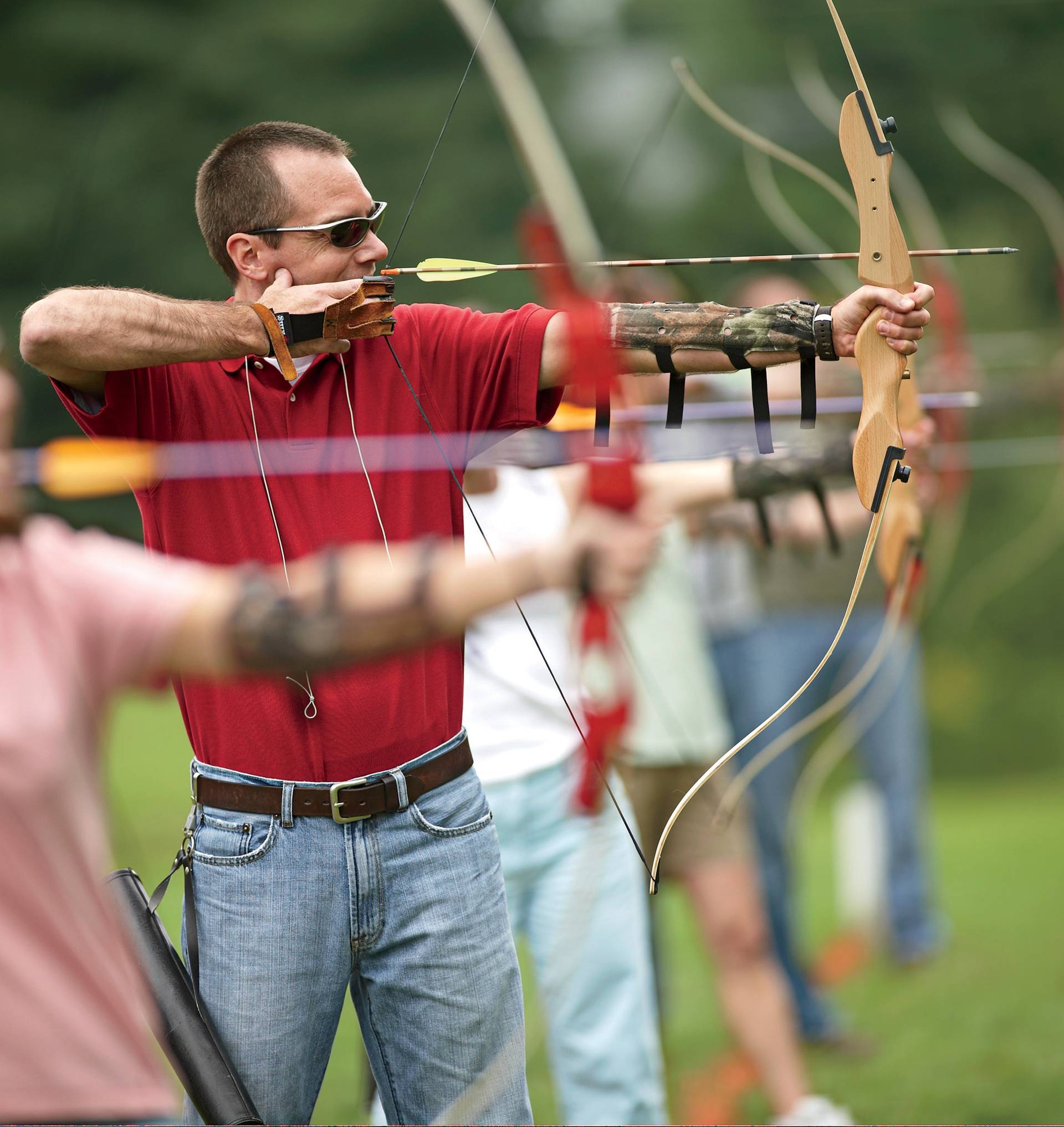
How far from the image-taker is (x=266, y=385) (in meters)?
1.59

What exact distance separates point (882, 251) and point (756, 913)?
4.56ft

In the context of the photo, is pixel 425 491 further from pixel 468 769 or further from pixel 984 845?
pixel 984 845

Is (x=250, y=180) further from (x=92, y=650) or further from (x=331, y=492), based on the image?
(x=92, y=650)

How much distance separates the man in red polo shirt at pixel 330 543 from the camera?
1506 mm

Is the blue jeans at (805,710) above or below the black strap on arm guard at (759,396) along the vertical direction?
below

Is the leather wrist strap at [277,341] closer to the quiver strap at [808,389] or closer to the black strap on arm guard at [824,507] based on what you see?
the quiver strap at [808,389]

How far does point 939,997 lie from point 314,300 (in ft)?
8.96

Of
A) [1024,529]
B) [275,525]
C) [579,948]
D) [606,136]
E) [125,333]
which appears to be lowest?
[1024,529]

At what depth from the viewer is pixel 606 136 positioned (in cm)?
828

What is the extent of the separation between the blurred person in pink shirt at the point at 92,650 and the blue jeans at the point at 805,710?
2343 millimetres

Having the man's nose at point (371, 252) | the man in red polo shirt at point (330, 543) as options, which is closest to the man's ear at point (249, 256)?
the man in red polo shirt at point (330, 543)

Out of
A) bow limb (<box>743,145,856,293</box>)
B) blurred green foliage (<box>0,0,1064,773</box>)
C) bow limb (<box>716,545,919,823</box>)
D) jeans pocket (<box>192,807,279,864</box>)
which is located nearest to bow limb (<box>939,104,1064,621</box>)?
blurred green foliage (<box>0,0,1064,773</box>)

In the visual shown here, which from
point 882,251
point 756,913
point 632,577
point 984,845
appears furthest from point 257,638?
point 984,845

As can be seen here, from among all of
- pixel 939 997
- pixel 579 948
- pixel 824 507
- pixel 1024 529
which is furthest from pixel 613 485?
pixel 1024 529
